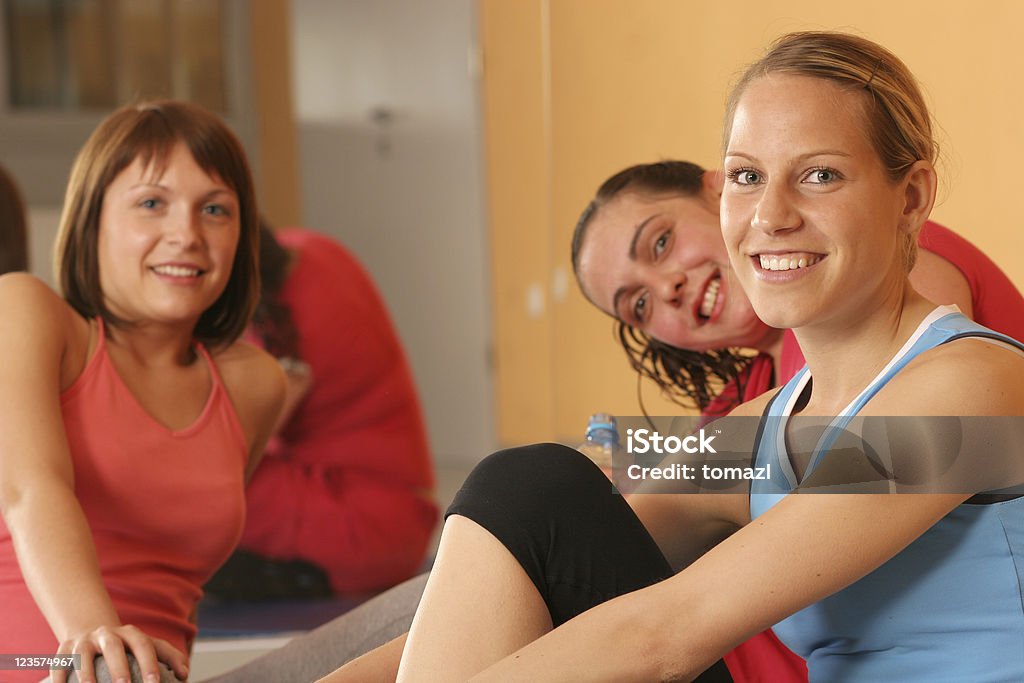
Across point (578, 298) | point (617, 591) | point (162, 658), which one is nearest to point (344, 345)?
point (578, 298)

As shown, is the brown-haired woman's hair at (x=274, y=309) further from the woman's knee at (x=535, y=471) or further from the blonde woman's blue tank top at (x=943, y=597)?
the blonde woman's blue tank top at (x=943, y=597)

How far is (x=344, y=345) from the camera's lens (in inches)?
81.0

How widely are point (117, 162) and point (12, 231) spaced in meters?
0.38

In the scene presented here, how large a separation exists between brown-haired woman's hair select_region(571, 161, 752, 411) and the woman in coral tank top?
362mm

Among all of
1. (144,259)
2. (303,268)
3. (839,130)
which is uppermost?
(839,130)

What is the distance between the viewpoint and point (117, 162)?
1.20m

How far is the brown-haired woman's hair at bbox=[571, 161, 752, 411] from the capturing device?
117 centimetres

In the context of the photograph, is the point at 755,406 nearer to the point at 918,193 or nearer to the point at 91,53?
the point at 918,193

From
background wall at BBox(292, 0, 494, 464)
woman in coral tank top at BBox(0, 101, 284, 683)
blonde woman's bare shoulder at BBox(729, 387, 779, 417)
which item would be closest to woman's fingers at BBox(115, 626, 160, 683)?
woman in coral tank top at BBox(0, 101, 284, 683)

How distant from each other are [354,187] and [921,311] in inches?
151

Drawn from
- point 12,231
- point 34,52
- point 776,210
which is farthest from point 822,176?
point 34,52

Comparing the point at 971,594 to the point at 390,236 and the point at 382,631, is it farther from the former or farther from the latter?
the point at 390,236

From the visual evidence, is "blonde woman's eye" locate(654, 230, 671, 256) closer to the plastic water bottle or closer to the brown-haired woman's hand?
the plastic water bottle

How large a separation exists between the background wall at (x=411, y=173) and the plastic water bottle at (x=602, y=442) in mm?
3334
